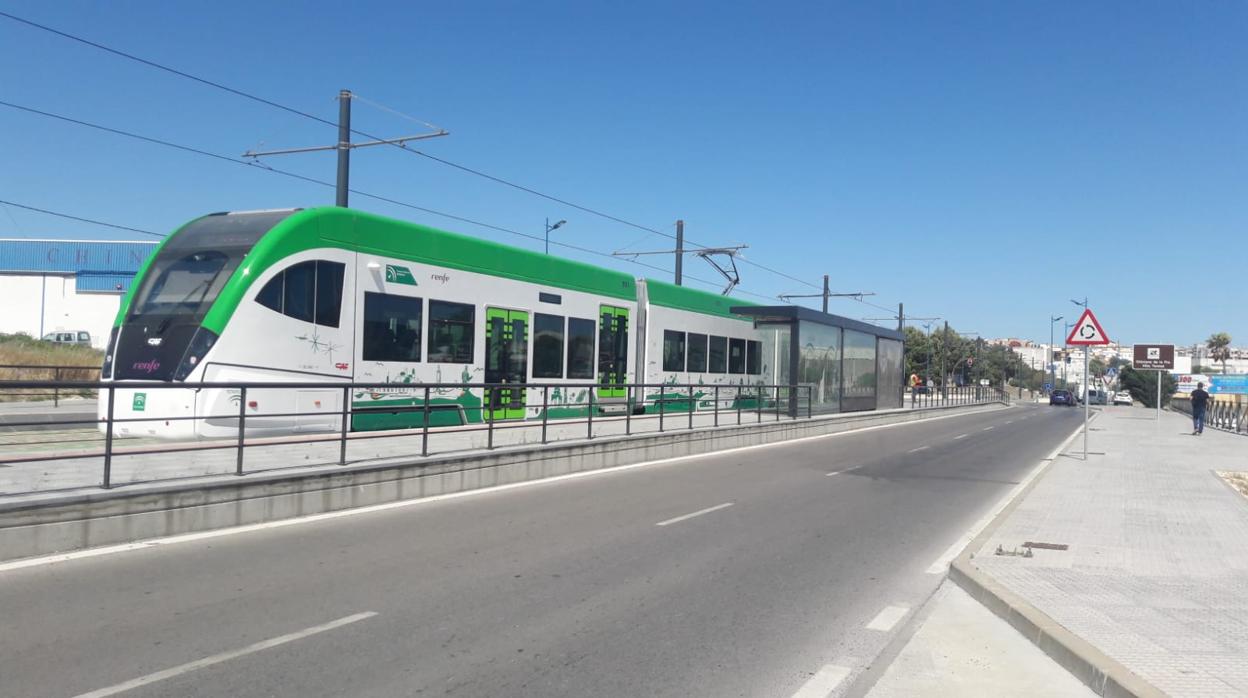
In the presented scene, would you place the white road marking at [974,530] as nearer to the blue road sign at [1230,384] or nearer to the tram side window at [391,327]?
the tram side window at [391,327]

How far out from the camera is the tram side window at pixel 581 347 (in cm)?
1980

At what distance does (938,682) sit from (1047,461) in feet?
54.0

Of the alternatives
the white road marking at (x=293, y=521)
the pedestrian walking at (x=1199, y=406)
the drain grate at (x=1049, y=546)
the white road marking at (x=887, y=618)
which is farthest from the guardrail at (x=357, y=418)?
the pedestrian walking at (x=1199, y=406)

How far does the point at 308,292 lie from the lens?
13.7 m

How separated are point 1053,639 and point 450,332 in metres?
12.3

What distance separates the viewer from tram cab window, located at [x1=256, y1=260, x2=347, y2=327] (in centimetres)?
1317

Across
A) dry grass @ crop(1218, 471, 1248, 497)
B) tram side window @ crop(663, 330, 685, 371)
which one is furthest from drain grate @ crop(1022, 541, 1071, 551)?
tram side window @ crop(663, 330, 685, 371)

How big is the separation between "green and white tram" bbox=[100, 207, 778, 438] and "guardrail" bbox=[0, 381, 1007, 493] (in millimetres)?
95

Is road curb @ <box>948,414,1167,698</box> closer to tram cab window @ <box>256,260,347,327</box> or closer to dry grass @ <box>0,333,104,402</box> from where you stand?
tram cab window @ <box>256,260,347,327</box>

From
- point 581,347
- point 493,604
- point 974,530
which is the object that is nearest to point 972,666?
point 493,604

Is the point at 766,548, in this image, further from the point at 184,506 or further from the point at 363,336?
the point at 363,336

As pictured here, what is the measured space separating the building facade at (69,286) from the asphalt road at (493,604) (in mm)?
55057

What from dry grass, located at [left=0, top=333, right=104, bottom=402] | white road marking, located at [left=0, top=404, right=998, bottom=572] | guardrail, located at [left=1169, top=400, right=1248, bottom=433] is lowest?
white road marking, located at [left=0, top=404, right=998, bottom=572]

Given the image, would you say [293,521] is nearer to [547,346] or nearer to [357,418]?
[357,418]
